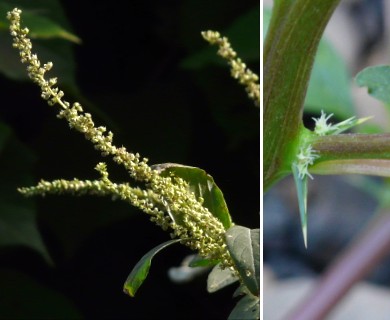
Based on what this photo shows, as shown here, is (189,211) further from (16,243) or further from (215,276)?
(16,243)

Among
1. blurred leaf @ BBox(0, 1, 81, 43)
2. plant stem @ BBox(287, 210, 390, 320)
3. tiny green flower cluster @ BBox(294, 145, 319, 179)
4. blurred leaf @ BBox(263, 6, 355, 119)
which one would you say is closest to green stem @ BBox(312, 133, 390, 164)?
tiny green flower cluster @ BBox(294, 145, 319, 179)

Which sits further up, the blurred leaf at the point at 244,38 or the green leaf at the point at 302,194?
the blurred leaf at the point at 244,38

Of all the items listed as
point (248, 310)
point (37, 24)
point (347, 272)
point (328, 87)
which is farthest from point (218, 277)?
point (328, 87)

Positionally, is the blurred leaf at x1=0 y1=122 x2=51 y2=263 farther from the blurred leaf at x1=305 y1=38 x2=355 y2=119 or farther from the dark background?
the blurred leaf at x1=305 y1=38 x2=355 y2=119

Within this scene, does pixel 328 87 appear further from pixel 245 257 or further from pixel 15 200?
pixel 245 257

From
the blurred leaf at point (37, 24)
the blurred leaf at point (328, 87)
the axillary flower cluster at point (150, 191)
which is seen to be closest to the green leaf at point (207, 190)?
the axillary flower cluster at point (150, 191)

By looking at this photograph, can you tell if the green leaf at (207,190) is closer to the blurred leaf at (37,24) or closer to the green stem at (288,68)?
the green stem at (288,68)

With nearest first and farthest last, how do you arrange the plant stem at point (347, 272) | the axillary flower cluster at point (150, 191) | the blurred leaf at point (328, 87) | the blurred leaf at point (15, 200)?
the axillary flower cluster at point (150, 191)
the plant stem at point (347, 272)
the blurred leaf at point (15, 200)
the blurred leaf at point (328, 87)
